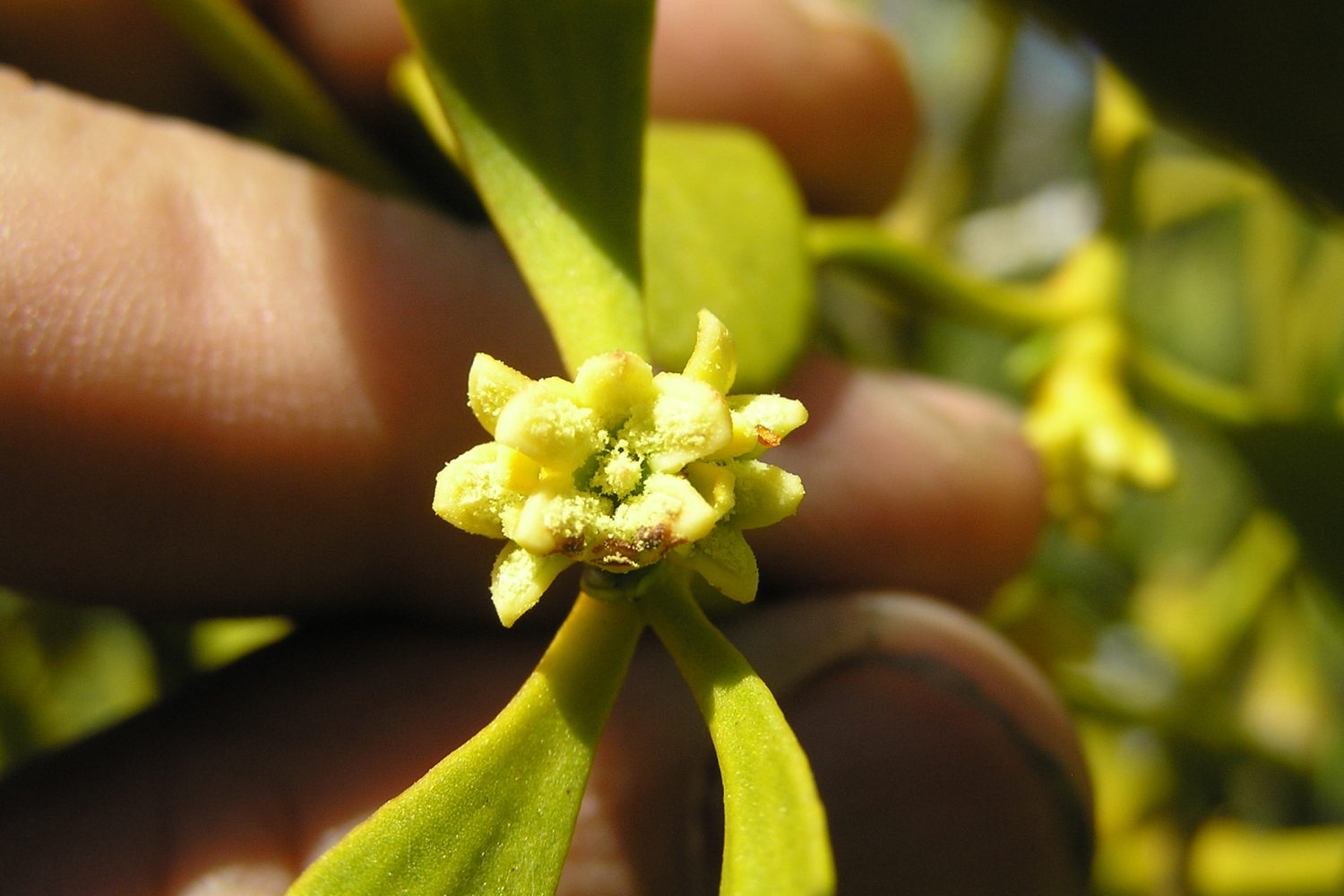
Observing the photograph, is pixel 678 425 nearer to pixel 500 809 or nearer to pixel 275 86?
pixel 500 809

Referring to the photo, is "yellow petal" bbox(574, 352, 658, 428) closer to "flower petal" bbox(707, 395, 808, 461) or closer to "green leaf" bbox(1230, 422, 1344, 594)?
"flower petal" bbox(707, 395, 808, 461)

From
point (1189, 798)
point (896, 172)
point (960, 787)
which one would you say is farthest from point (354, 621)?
point (1189, 798)

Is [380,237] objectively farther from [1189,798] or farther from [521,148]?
[1189,798]

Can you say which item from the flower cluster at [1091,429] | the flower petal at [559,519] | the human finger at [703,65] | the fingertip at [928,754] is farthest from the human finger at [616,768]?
the human finger at [703,65]

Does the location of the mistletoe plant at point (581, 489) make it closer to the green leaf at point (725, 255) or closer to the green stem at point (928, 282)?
the green leaf at point (725, 255)

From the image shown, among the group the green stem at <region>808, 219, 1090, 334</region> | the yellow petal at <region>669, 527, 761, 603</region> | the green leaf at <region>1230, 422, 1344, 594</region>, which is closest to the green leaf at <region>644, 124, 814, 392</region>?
the green stem at <region>808, 219, 1090, 334</region>

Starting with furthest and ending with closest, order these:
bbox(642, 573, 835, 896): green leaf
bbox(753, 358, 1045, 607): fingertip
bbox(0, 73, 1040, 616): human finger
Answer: bbox(753, 358, 1045, 607): fingertip < bbox(0, 73, 1040, 616): human finger < bbox(642, 573, 835, 896): green leaf

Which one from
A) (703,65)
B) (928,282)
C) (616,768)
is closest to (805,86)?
(703,65)
